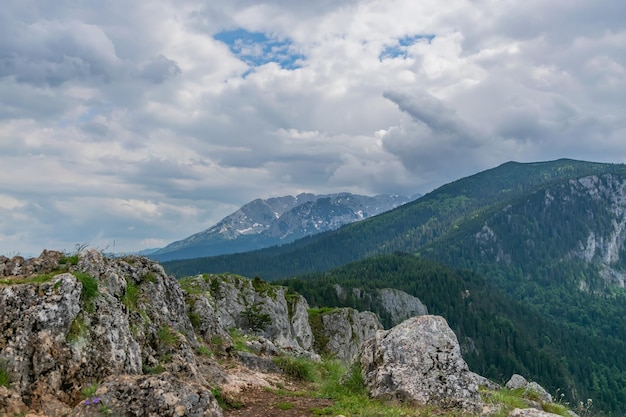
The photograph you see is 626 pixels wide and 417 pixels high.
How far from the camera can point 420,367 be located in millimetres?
16938

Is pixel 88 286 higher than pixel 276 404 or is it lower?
higher

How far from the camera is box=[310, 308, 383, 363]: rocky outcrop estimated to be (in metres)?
78.9

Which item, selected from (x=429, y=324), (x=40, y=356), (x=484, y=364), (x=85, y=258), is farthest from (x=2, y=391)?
(x=484, y=364)

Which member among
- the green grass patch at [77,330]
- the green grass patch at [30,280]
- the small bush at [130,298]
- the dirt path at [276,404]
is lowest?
the dirt path at [276,404]

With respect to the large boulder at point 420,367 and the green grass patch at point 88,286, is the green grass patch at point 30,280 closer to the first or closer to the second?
the green grass patch at point 88,286

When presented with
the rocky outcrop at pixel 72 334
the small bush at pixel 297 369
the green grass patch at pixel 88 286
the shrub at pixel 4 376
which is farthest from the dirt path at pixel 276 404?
the shrub at pixel 4 376

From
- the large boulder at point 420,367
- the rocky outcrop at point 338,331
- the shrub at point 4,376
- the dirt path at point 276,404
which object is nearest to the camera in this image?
the shrub at point 4,376

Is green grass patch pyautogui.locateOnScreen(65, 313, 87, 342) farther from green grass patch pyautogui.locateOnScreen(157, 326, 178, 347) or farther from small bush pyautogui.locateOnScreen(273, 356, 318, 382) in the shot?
small bush pyautogui.locateOnScreen(273, 356, 318, 382)

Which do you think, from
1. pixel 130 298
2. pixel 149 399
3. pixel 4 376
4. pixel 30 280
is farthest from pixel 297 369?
pixel 4 376

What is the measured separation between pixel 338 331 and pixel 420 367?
68.1 metres

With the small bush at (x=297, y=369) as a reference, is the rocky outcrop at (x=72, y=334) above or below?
above

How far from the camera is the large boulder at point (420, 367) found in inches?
→ 629

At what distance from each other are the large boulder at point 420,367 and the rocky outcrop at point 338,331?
198ft

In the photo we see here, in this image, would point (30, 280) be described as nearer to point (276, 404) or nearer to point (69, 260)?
point (69, 260)
